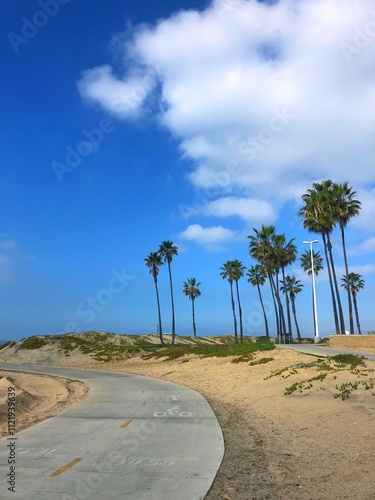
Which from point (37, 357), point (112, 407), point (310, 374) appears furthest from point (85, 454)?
point (37, 357)

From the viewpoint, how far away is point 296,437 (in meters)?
10.4

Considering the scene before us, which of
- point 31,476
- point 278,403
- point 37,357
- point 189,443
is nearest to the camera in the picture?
point 31,476

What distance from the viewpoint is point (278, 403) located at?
15.2m

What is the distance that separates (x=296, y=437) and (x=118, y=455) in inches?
180

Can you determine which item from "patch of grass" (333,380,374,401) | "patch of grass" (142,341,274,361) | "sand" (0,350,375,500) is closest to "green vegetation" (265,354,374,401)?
"patch of grass" (333,380,374,401)

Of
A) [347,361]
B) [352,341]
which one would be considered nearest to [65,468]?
[347,361]

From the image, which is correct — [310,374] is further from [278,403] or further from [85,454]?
[85,454]

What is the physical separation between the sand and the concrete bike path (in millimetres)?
554

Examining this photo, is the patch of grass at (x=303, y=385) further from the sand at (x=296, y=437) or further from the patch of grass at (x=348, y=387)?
the patch of grass at (x=348, y=387)

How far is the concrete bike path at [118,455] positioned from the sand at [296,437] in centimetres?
55

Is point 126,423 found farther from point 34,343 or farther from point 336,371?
point 34,343

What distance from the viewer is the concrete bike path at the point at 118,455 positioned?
651cm

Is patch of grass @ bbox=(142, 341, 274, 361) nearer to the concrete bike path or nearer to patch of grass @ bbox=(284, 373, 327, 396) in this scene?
patch of grass @ bbox=(284, 373, 327, 396)

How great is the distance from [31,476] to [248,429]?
662cm
